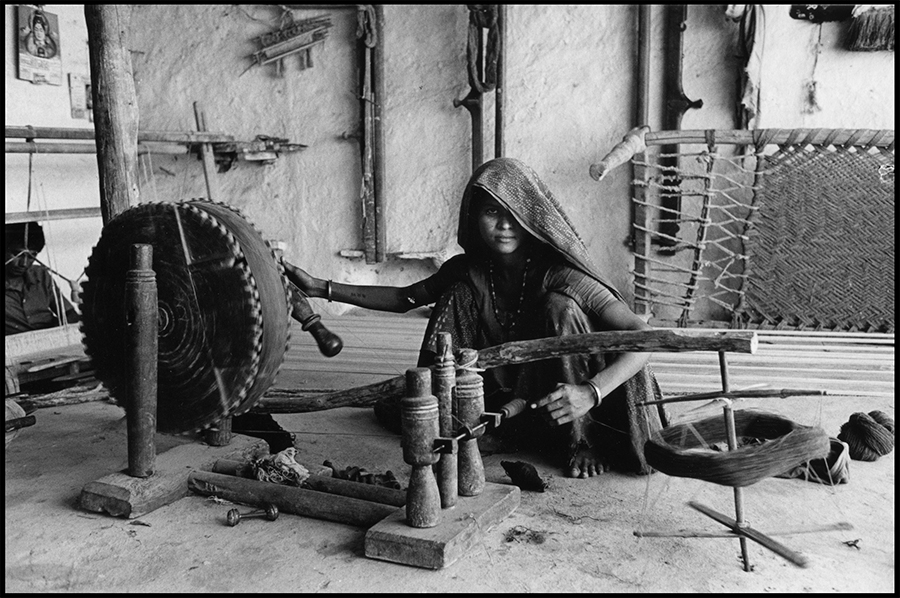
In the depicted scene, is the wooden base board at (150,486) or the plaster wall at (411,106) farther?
the plaster wall at (411,106)

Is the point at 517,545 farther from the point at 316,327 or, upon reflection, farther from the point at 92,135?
the point at 92,135

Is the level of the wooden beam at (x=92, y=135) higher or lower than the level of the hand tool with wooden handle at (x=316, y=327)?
higher

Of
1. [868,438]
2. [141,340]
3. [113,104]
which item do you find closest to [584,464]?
[868,438]

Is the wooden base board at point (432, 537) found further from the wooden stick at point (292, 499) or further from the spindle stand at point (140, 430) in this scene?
the spindle stand at point (140, 430)

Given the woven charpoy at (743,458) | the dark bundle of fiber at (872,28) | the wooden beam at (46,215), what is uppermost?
Answer: the dark bundle of fiber at (872,28)

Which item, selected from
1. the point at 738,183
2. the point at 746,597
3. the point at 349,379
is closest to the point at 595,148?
the point at 738,183

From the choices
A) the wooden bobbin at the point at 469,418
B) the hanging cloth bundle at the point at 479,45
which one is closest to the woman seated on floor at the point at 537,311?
the wooden bobbin at the point at 469,418

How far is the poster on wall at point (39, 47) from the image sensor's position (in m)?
5.37

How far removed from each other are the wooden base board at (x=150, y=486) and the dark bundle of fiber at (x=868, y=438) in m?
2.15

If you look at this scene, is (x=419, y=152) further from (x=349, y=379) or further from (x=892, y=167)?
(x=892, y=167)

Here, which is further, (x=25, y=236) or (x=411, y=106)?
(x=411, y=106)

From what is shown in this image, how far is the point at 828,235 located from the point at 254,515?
12.6 ft

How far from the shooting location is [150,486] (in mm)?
2574

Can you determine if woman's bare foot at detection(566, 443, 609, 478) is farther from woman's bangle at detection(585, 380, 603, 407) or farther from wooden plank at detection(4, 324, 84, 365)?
wooden plank at detection(4, 324, 84, 365)
